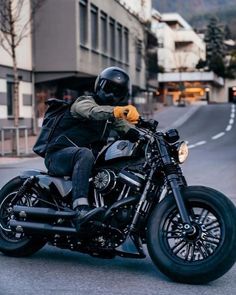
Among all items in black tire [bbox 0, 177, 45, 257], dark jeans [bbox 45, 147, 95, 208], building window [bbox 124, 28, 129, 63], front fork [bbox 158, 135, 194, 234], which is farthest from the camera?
building window [bbox 124, 28, 129, 63]

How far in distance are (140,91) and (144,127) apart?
4926 cm

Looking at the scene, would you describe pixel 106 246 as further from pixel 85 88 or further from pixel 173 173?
pixel 85 88

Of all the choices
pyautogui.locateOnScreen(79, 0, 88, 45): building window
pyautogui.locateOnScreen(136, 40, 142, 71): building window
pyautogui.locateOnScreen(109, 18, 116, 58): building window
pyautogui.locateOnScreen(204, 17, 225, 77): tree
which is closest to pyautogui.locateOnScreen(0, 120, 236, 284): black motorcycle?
pyautogui.locateOnScreen(79, 0, 88, 45): building window

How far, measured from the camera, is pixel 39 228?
5.58 m

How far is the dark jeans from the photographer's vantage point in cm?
536

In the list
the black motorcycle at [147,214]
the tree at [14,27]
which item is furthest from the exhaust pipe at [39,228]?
the tree at [14,27]

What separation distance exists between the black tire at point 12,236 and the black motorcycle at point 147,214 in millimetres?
175

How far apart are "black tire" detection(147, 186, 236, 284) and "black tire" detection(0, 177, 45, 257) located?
1.29 m

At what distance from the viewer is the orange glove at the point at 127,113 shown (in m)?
5.05

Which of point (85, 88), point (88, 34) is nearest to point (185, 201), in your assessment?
point (88, 34)

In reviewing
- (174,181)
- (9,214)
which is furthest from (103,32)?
(174,181)

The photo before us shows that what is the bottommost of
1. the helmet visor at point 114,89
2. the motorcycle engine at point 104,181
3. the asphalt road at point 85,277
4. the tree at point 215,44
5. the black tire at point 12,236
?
the asphalt road at point 85,277

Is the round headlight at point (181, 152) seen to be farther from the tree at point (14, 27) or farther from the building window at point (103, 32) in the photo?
the building window at point (103, 32)

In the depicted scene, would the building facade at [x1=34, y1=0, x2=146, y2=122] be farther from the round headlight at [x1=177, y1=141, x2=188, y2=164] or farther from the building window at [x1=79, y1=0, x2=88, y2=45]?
the round headlight at [x1=177, y1=141, x2=188, y2=164]
